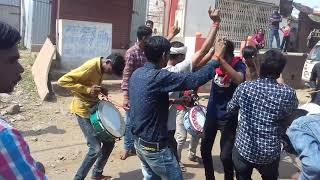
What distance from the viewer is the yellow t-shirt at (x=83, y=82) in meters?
4.82

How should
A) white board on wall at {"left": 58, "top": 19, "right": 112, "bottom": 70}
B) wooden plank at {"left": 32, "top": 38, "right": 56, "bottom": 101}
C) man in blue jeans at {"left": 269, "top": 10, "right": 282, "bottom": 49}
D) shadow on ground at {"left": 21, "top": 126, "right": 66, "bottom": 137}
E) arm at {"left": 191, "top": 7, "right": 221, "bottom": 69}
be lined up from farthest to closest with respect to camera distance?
man in blue jeans at {"left": 269, "top": 10, "right": 282, "bottom": 49}, white board on wall at {"left": 58, "top": 19, "right": 112, "bottom": 70}, wooden plank at {"left": 32, "top": 38, "right": 56, "bottom": 101}, shadow on ground at {"left": 21, "top": 126, "right": 66, "bottom": 137}, arm at {"left": 191, "top": 7, "right": 221, "bottom": 69}

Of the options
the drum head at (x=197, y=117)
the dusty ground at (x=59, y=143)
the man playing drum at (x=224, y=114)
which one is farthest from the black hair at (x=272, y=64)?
the dusty ground at (x=59, y=143)

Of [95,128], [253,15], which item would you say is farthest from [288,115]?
[253,15]

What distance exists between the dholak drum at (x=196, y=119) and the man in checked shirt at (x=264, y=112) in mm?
1328

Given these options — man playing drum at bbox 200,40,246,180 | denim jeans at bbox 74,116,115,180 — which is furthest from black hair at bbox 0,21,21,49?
denim jeans at bbox 74,116,115,180

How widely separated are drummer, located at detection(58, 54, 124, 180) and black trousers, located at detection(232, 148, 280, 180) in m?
1.68

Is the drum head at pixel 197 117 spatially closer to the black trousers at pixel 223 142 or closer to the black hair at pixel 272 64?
the black trousers at pixel 223 142

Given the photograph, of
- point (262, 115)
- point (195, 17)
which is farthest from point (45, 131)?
point (195, 17)

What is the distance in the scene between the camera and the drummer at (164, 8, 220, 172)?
3.99m

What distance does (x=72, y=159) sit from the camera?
6.15 metres

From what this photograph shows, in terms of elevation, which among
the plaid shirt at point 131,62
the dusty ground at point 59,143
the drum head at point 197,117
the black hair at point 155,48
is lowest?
the dusty ground at point 59,143

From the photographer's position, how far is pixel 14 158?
131cm

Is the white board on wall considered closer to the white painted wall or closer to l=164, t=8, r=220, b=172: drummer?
l=164, t=8, r=220, b=172: drummer

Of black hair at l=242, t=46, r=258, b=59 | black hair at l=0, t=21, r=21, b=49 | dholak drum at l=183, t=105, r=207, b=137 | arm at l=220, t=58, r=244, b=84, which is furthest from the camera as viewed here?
dholak drum at l=183, t=105, r=207, b=137
